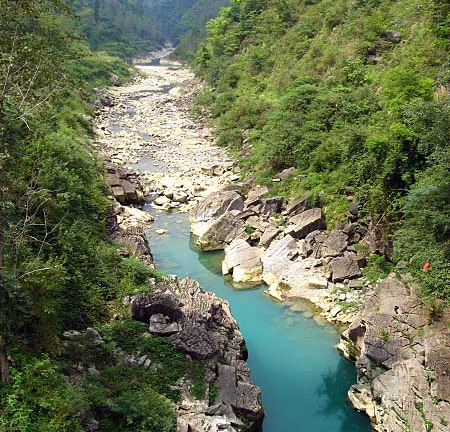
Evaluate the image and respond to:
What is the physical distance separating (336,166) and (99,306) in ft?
42.8

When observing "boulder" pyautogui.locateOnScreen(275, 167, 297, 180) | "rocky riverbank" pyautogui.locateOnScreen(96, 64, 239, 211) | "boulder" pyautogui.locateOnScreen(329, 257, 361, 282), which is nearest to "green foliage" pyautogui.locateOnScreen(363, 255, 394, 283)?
"boulder" pyautogui.locateOnScreen(329, 257, 361, 282)

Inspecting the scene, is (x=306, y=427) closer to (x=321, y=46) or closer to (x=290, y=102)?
(x=290, y=102)

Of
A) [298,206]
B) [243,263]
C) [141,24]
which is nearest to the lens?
[243,263]

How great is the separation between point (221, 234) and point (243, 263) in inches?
99.7

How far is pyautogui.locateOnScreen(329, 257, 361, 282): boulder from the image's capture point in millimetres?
16828

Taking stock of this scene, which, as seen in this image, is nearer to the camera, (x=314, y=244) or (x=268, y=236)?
(x=314, y=244)

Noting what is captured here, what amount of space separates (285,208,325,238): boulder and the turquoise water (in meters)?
3.17

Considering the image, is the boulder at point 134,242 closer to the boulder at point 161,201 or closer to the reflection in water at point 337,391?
the boulder at point 161,201

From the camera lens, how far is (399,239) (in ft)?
47.5

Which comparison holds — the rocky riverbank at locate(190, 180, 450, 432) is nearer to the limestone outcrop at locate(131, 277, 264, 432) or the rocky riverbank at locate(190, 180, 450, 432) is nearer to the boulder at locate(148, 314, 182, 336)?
the limestone outcrop at locate(131, 277, 264, 432)

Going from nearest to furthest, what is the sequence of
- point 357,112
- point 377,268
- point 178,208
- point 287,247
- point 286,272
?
point 377,268 → point 286,272 → point 287,247 → point 357,112 → point 178,208

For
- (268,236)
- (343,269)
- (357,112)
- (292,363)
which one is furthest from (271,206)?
(292,363)

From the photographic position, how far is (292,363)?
13.7 m

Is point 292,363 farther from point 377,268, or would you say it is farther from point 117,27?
point 117,27
